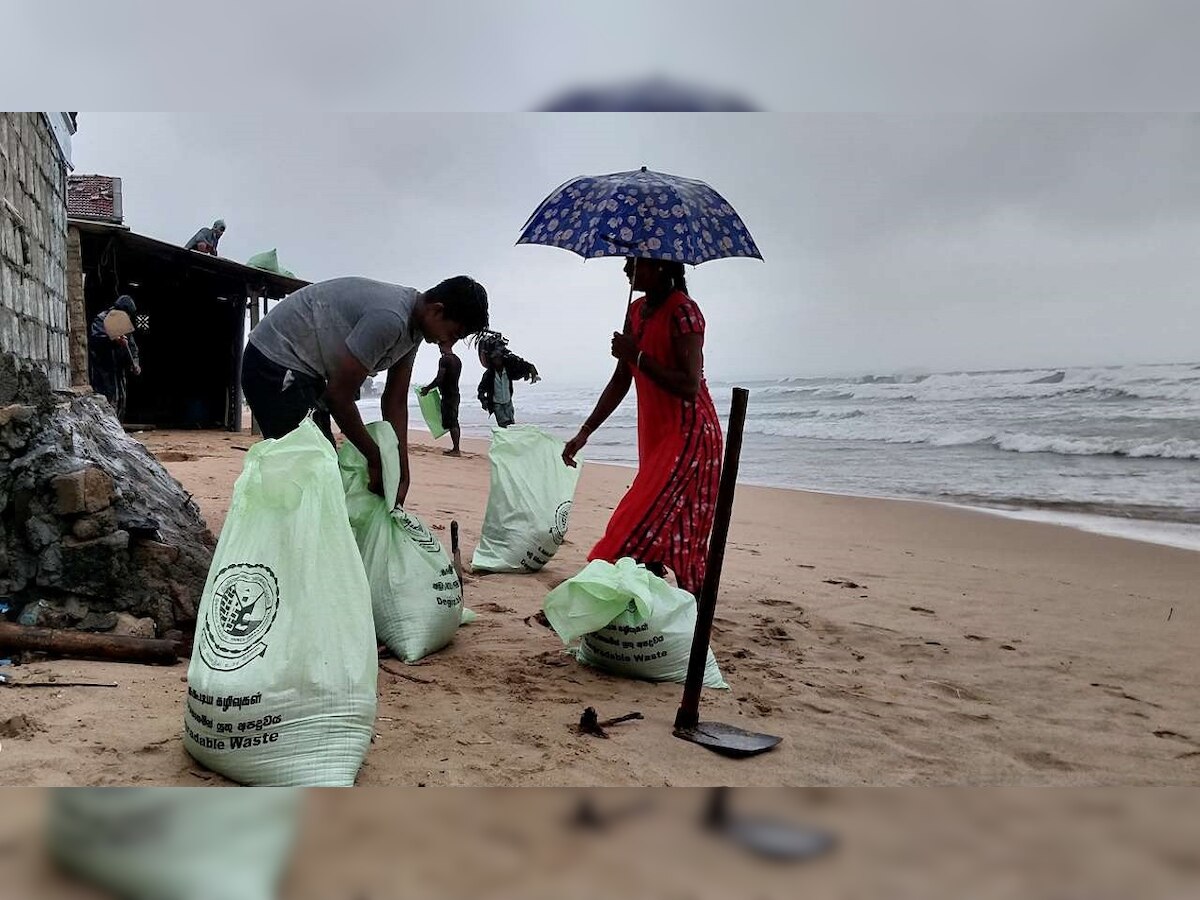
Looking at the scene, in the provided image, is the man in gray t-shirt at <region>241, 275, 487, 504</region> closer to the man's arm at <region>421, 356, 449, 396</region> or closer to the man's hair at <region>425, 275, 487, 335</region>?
the man's hair at <region>425, 275, 487, 335</region>

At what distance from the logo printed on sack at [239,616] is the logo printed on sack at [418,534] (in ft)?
2.82

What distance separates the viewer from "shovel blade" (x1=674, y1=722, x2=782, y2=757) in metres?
2.07

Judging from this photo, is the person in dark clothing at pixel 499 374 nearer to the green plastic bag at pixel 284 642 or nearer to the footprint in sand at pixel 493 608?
the footprint in sand at pixel 493 608

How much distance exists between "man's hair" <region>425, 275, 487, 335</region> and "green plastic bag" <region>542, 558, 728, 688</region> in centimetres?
77

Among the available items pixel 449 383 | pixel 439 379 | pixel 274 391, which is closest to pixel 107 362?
pixel 439 379

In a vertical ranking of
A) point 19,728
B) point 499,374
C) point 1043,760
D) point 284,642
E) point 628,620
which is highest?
point 499,374

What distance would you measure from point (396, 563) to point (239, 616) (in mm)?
853

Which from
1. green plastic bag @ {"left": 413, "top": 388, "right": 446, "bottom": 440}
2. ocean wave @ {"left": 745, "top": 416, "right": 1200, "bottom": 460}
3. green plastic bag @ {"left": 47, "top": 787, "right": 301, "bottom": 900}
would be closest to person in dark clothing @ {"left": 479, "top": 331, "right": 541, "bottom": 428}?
green plastic bag @ {"left": 413, "top": 388, "right": 446, "bottom": 440}

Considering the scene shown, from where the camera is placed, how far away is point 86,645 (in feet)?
7.40

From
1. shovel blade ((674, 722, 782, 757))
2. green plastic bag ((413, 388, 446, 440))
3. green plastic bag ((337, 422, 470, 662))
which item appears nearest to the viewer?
shovel blade ((674, 722, 782, 757))

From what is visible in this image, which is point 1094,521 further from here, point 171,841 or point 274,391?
point 171,841

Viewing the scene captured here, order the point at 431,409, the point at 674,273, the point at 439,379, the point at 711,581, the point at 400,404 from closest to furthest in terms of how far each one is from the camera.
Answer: the point at 711,581
the point at 674,273
the point at 400,404
the point at 431,409
the point at 439,379

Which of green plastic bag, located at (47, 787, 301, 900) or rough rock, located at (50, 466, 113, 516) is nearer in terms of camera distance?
green plastic bag, located at (47, 787, 301, 900)

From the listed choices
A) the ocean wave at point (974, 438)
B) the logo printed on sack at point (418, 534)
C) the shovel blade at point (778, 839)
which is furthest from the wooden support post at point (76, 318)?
the ocean wave at point (974, 438)
